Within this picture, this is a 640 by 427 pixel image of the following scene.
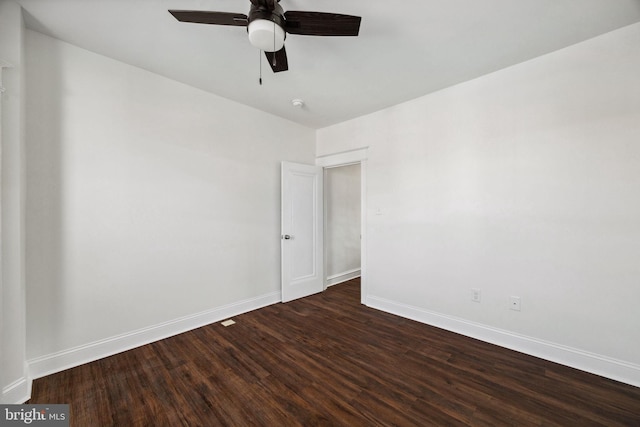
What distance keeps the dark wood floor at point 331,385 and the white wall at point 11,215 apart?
0.95 ft

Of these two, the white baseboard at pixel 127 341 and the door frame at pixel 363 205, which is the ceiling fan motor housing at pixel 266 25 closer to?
the door frame at pixel 363 205

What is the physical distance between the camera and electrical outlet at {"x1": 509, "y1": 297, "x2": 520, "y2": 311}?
2354 millimetres

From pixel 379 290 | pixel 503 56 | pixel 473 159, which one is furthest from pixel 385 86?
pixel 379 290

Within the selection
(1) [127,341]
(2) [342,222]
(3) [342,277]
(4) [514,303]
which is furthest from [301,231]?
(4) [514,303]

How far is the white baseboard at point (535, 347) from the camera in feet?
6.30

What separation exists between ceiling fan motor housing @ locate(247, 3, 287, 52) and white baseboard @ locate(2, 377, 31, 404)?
273cm

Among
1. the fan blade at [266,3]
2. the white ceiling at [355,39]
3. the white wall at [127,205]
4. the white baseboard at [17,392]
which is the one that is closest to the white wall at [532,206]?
the white ceiling at [355,39]

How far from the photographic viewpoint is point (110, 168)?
229 centimetres

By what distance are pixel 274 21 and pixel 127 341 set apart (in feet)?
9.69

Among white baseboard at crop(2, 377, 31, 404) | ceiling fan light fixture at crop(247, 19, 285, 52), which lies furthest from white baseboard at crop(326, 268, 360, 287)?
ceiling fan light fixture at crop(247, 19, 285, 52)

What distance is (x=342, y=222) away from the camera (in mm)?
4727

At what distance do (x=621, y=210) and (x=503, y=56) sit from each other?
158cm

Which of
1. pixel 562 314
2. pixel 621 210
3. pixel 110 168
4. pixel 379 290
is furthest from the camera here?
pixel 379 290

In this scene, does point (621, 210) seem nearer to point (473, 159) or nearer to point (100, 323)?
point (473, 159)
